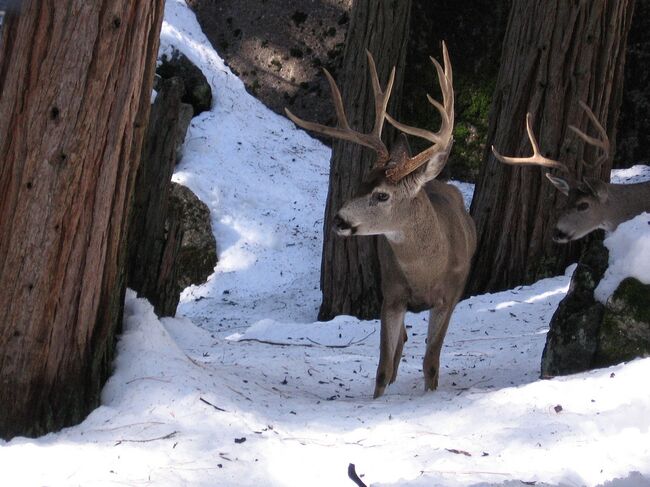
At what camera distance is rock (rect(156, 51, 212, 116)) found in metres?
14.3

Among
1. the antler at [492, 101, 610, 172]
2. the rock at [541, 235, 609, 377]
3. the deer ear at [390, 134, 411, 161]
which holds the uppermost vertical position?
the antler at [492, 101, 610, 172]

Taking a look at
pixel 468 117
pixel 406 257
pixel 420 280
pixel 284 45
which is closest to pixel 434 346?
pixel 420 280

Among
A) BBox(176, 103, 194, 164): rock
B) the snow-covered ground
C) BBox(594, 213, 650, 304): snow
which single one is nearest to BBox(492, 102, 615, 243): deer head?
the snow-covered ground

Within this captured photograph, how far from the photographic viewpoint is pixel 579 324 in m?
6.08

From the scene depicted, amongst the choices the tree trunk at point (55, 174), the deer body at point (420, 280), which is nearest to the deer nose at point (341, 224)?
the deer body at point (420, 280)

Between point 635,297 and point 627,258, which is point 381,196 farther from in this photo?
point 635,297

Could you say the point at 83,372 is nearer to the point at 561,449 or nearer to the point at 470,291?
the point at 561,449

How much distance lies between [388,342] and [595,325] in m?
1.33

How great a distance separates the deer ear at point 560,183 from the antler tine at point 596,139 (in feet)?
1.21

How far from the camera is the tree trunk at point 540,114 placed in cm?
974

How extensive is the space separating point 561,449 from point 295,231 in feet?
28.8

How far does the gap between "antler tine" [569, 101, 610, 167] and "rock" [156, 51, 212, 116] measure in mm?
6357

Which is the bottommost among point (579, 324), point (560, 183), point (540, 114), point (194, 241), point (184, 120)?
point (194, 241)

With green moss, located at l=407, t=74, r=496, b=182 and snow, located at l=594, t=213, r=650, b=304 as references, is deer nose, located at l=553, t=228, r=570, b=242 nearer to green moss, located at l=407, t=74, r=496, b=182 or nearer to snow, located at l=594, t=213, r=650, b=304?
snow, located at l=594, t=213, r=650, b=304
